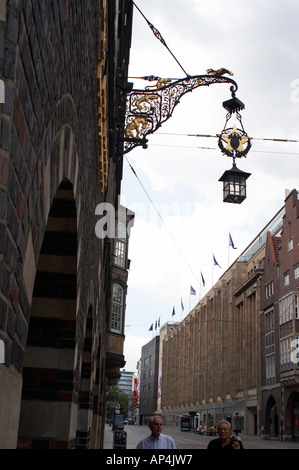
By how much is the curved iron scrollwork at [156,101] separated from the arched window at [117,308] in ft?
45.8

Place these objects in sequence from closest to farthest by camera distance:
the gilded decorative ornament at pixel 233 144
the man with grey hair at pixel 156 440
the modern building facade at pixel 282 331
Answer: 1. the man with grey hair at pixel 156 440
2. the gilded decorative ornament at pixel 233 144
3. the modern building facade at pixel 282 331

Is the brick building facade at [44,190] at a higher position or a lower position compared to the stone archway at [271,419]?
higher

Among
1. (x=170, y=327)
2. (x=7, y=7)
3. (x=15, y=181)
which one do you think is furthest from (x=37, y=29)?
(x=170, y=327)

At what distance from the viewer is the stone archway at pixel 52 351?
14.1 ft

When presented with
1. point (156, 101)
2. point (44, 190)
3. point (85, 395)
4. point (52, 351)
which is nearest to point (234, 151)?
point (156, 101)

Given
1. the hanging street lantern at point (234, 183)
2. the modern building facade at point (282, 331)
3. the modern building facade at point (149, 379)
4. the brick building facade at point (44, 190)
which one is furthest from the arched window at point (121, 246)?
the modern building facade at point (149, 379)

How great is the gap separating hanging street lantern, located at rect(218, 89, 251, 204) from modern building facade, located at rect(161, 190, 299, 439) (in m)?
33.5

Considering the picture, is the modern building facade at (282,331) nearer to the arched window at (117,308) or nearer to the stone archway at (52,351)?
the arched window at (117,308)

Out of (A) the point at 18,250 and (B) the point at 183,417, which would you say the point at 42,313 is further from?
(B) the point at 183,417

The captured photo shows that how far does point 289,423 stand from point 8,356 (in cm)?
4430

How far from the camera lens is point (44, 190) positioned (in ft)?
7.91

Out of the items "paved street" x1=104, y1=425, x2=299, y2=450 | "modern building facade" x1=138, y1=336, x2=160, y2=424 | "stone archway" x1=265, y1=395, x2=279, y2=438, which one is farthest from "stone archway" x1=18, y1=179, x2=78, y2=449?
"modern building facade" x1=138, y1=336, x2=160, y2=424

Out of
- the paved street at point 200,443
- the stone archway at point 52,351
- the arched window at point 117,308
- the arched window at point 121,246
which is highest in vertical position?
the arched window at point 121,246

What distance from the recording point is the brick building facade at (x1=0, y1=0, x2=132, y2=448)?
170 cm
